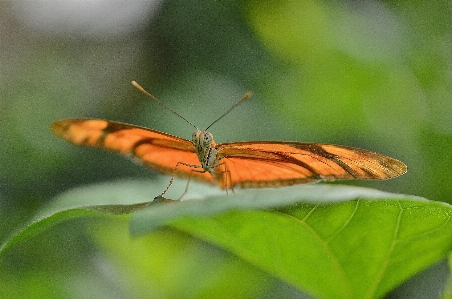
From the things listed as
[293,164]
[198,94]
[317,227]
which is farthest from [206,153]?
[198,94]

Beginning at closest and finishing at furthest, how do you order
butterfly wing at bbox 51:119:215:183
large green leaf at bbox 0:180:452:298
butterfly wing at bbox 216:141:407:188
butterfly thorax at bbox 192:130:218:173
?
large green leaf at bbox 0:180:452:298, butterfly wing at bbox 216:141:407:188, butterfly wing at bbox 51:119:215:183, butterfly thorax at bbox 192:130:218:173

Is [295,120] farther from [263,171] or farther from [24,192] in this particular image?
[24,192]

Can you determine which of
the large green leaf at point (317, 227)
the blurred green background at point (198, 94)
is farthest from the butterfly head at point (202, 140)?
the large green leaf at point (317, 227)

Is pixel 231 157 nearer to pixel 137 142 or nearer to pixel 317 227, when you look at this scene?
pixel 137 142

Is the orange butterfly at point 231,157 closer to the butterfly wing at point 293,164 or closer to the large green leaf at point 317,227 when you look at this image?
the butterfly wing at point 293,164

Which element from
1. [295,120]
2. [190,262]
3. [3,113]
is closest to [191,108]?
[295,120]

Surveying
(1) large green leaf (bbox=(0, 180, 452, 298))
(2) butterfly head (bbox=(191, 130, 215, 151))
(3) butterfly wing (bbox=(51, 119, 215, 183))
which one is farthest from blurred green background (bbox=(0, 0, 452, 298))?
(1) large green leaf (bbox=(0, 180, 452, 298))

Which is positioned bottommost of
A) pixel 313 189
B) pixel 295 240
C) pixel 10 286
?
pixel 10 286

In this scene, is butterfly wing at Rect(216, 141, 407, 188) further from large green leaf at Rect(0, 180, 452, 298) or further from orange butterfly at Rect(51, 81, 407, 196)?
large green leaf at Rect(0, 180, 452, 298)
